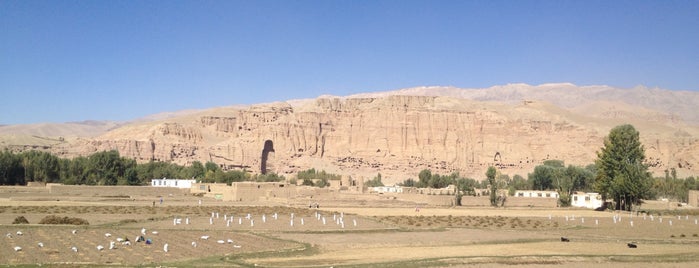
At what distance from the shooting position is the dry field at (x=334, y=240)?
25.0 meters

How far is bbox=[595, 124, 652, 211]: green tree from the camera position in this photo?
60.9 metres

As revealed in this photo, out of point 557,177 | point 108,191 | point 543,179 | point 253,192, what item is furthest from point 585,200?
point 108,191

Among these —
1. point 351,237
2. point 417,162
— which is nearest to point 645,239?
point 351,237

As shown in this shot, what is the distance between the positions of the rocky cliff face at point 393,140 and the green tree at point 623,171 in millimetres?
81400

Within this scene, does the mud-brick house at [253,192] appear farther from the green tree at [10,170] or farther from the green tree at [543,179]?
the green tree at [543,179]

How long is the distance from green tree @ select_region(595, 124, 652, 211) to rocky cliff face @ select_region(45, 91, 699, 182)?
8140 cm

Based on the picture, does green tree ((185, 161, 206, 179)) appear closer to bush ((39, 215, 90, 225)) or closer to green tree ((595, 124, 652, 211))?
green tree ((595, 124, 652, 211))

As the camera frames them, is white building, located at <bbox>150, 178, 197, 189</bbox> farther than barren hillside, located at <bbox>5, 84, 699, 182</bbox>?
No

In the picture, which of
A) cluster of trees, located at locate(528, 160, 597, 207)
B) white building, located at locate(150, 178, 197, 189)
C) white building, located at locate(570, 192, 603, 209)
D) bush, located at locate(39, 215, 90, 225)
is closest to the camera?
bush, located at locate(39, 215, 90, 225)

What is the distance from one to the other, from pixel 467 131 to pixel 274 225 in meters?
121

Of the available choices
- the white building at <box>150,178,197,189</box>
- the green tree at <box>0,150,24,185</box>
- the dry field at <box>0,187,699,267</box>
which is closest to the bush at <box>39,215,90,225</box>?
the dry field at <box>0,187,699,267</box>

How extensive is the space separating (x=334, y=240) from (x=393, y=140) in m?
124

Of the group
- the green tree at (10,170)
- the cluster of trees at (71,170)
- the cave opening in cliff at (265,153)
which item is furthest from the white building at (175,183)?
the cave opening in cliff at (265,153)

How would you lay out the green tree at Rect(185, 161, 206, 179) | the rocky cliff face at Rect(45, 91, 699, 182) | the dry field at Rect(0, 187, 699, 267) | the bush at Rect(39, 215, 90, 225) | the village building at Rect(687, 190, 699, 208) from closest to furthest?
the dry field at Rect(0, 187, 699, 267) < the bush at Rect(39, 215, 90, 225) < the village building at Rect(687, 190, 699, 208) < the green tree at Rect(185, 161, 206, 179) < the rocky cliff face at Rect(45, 91, 699, 182)
